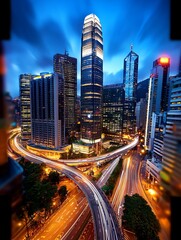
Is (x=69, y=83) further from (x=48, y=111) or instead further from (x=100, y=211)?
(x=100, y=211)

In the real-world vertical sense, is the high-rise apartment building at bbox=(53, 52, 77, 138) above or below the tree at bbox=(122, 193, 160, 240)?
above

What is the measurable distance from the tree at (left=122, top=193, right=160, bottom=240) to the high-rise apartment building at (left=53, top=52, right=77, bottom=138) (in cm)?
2028

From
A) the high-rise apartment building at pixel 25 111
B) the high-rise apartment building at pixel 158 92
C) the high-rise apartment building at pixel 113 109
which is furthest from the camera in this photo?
the high-rise apartment building at pixel 113 109

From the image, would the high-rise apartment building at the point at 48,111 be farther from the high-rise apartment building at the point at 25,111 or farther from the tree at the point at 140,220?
the tree at the point at 140,220

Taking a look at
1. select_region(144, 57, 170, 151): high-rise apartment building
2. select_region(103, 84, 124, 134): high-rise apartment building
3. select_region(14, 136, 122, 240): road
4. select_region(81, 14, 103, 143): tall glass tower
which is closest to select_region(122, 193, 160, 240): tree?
select_region(14, 136, 122, 240): road

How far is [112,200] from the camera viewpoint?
9828 mm

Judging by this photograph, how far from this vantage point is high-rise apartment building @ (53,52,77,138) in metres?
27.2

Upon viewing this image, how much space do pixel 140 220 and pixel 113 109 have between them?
24.6 m

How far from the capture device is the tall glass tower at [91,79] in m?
22.2

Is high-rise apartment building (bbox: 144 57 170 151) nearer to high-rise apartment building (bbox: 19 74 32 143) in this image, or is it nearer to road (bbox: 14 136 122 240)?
road (bbox: 14 136 122 240)

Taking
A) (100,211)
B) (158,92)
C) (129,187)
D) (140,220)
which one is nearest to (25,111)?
(129,187)

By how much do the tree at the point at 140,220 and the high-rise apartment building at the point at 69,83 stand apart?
20278mm

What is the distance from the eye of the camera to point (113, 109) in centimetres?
2961

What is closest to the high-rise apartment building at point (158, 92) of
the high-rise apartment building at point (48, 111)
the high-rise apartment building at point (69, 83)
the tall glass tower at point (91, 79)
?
the tall glass tower at point (91, 79)
